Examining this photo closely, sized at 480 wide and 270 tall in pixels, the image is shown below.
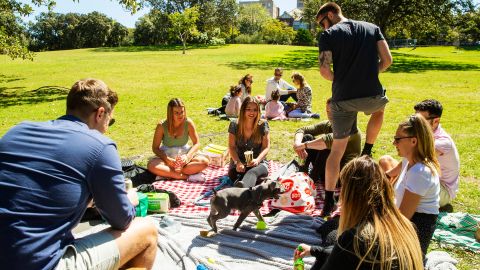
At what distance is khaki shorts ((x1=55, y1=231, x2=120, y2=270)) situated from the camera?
2452 mm

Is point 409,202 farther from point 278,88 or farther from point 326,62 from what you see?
point 278,88

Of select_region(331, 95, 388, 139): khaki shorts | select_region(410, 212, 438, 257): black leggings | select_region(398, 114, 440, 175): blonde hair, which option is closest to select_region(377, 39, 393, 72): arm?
select_region(331, 95, 388, 139): khaki shorts

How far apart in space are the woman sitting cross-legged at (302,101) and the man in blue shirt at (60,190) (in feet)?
27.9

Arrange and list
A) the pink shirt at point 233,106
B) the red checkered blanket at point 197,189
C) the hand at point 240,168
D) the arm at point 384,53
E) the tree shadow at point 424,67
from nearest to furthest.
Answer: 1. the arm at point 384,53
2. the red checkered blanket at point 197,189
3. the hand at point 240,168
4. the pink shirt at point 233,106
5. the tree shadow at point 424,67

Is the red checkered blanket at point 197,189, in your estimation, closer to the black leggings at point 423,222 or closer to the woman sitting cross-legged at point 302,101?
the black leggings at point 423,222

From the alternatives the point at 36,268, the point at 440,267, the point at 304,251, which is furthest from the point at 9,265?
the point at 440,267

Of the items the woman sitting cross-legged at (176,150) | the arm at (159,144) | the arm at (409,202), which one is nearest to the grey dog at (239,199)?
the arm at (409,202)

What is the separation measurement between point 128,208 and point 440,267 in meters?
2.77

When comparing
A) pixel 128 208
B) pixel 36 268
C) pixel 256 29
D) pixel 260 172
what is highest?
pixel 256 29

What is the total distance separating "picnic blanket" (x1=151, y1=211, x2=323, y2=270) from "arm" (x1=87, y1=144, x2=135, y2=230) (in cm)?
122

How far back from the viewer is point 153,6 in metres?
71.7

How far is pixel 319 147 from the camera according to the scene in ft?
17.8

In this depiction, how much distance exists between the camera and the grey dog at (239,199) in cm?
412

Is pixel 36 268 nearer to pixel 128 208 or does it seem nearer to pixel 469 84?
pixel 128 208
